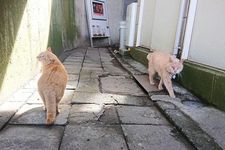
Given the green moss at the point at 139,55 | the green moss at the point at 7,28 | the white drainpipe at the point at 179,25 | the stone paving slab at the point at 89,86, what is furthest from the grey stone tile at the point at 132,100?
the green moss at the point at 139,55

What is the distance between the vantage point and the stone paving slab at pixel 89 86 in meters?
3.81

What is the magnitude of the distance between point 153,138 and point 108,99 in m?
1.18

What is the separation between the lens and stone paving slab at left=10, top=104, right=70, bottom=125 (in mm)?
2547

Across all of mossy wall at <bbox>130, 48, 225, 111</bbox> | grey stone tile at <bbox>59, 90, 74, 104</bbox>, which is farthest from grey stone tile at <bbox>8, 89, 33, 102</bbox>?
mossy wall at <bbox>130, 48, 225, 111</bbox>

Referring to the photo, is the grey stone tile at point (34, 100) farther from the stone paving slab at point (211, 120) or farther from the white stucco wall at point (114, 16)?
the white stucco wall at point (114, 16)

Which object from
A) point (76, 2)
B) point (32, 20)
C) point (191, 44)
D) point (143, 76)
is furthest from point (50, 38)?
point (76, 2)

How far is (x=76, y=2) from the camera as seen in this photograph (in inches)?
408

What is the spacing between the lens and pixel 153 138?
2.38 meters

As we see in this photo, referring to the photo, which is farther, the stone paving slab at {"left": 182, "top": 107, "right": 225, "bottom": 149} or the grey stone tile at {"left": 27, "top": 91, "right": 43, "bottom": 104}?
the grey stone tile at {"left": 27, "top": 91, "right": 43, "bottom": 104}

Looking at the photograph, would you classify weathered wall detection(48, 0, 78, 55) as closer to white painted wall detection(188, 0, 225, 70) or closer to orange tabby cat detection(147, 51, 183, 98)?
orange tabby cat detection(147, 51, 183, 98)

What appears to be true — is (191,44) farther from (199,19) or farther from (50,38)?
(50,38)

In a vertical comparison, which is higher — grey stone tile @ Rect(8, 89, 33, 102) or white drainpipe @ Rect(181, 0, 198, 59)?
white drainpipe @ Rect(181, 0, 198, 59)

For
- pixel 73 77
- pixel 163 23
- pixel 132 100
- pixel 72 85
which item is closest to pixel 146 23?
pixel 163 23

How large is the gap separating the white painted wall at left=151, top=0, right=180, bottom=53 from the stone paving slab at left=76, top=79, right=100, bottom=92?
1.75 metres
